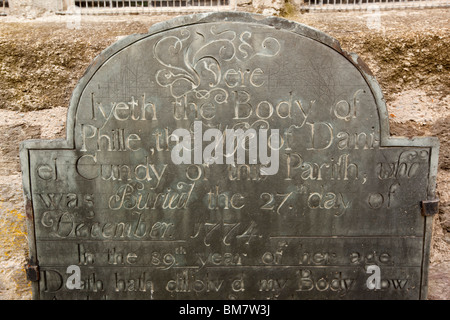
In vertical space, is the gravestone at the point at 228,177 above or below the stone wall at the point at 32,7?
below

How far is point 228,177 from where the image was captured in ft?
5.29

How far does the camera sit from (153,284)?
169 centimetres

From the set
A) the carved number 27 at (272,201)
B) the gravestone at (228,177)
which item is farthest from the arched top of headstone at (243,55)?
the carved number 27 at (272,201)

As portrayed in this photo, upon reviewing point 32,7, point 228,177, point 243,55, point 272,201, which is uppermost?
point 32,7

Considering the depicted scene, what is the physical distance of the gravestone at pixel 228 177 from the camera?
5.05 ft

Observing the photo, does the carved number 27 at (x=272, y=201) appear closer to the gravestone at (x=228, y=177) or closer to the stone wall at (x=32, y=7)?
the gravestone at (x=228, y=177)

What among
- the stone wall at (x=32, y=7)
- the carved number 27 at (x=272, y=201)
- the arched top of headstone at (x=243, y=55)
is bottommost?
the carved number 27 at (x=272, y=201)

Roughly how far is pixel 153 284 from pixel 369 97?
122cm

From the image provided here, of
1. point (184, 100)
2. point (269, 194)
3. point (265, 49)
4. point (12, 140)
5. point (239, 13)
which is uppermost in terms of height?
point (239, 13)

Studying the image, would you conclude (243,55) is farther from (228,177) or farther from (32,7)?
(32,7)

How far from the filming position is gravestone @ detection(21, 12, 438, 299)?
1.54 metres

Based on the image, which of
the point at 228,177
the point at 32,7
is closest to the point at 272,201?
the point at 228,177

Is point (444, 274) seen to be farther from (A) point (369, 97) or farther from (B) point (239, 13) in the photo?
(B) point (239, 13)
